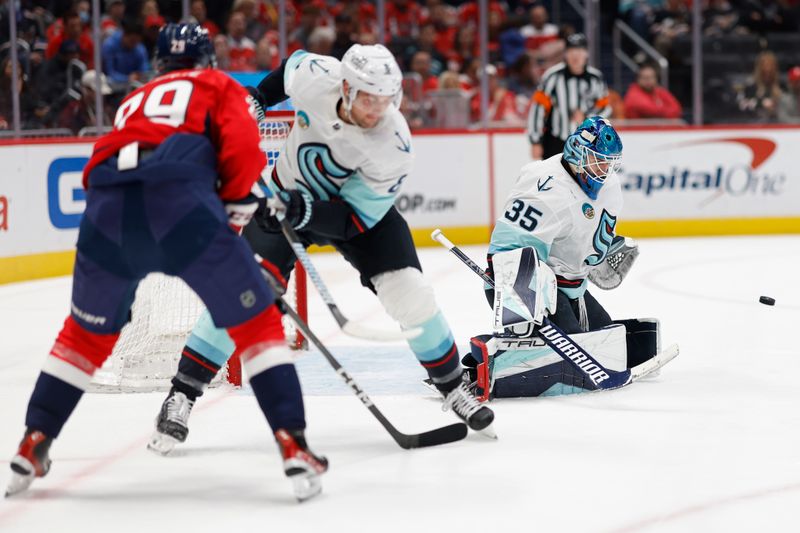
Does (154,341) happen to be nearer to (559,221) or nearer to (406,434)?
(406,434)

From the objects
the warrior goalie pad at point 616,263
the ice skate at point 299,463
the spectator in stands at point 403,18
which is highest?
the spectator in stands at point 403,18

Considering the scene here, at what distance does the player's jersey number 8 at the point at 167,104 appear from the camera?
278 cm

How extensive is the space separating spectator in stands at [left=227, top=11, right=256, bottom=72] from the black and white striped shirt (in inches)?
78.4

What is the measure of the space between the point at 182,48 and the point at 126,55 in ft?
17.1

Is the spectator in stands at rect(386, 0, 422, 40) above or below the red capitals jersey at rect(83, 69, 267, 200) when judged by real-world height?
above

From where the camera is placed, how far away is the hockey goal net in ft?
13.5

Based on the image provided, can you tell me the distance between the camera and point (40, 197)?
7008mm

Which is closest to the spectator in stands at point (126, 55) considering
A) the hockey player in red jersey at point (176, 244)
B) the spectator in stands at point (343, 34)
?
the spectator in stands at point (343, 34)

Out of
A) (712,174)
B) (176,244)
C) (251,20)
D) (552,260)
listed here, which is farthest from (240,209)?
→ (712,174)

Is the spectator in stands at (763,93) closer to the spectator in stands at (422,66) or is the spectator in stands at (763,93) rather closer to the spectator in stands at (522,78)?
the spectator in stands at (522,78)

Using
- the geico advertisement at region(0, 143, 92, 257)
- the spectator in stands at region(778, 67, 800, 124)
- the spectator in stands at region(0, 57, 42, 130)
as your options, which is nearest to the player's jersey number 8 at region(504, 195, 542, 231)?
the geico advertisement at region(0, 143, 92, 257)

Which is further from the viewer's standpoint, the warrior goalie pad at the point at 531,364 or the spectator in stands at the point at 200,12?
the spectator in stands at the point at 200,12

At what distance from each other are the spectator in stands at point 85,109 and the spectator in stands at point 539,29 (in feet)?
12.0

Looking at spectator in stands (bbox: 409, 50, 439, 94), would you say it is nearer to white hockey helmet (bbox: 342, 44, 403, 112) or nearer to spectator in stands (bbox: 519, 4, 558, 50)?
spectator in stands (bbox: 519, 4, 558, 50)
